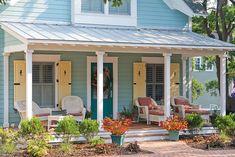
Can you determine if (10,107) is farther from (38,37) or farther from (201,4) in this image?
(201,4)

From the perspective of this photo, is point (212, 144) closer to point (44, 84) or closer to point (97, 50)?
point (97, 50)

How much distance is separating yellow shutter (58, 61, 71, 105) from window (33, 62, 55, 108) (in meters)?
0.24

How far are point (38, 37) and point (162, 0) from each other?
631 cm

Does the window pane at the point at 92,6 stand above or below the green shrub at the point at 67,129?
above

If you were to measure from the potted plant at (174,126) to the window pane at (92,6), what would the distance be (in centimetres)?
472

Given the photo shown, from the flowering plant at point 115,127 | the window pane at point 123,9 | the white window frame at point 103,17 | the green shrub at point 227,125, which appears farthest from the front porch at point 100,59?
the green shrub at point 227,125

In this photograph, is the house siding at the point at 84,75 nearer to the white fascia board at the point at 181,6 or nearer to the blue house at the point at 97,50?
the blue house at the point at 97,50

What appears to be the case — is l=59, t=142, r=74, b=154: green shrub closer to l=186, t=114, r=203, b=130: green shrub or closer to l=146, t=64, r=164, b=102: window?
l=186, t=114, r=203, b=130: green shrub

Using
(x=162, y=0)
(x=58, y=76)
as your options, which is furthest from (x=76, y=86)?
(x=162, y=0)

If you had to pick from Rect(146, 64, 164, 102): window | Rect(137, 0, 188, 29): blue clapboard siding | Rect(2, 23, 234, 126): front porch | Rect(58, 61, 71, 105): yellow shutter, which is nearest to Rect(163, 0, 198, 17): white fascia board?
Rect(137, 0, 188, 29): blue clapboard siding

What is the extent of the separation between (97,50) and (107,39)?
1.49 ft

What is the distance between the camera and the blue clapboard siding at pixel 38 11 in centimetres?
1569

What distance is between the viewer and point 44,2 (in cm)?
1628

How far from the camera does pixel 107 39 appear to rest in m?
14.8
